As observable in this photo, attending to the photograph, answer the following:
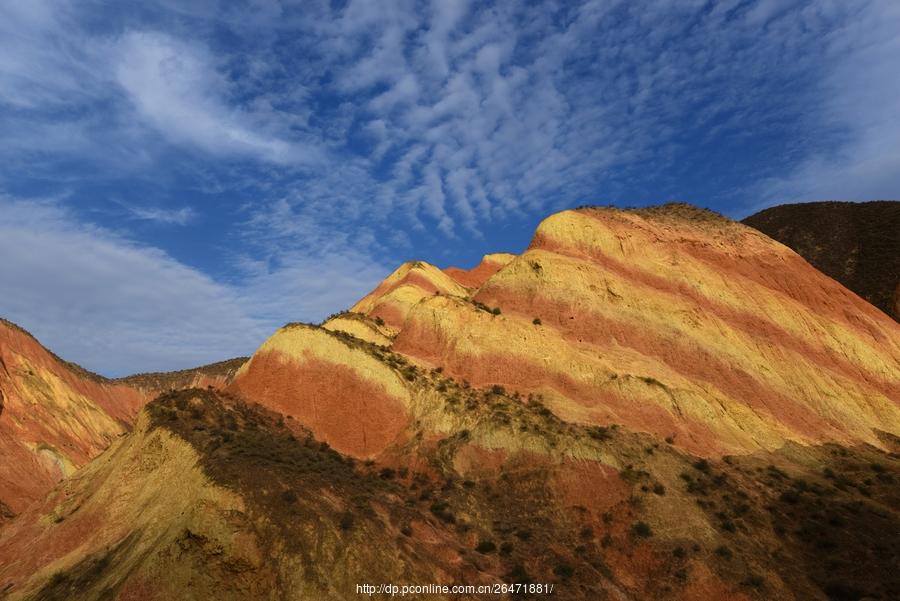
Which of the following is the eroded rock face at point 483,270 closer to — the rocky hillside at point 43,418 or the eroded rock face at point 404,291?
the eroded rock face at point 404,291

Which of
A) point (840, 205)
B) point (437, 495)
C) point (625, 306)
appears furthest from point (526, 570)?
point (840, 205)

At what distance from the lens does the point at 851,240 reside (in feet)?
242

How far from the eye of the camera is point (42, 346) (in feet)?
189

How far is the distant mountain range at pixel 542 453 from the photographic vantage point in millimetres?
17578

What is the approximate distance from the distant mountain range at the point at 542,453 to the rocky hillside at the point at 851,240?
28082 millimetres

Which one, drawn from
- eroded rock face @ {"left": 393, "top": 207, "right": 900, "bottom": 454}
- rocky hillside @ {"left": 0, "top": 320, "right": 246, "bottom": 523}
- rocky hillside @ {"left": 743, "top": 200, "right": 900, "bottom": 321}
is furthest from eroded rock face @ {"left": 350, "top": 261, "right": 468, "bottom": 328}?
rocky hillside @ {"left": 743, "top": 200, "right": 900, "bottom": 321}

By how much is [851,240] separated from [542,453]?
6944cm

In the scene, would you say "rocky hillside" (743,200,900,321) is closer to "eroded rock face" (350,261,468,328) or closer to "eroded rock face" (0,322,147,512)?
"eroded rock face" (350,261,468,328)

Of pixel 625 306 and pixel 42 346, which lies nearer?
pixel 625 306

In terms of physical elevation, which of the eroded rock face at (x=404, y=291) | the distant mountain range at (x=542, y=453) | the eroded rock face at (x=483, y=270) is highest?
the eroded rock face at (x=483, y=270)

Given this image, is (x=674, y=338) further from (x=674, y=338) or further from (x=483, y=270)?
(x=483, y=270)

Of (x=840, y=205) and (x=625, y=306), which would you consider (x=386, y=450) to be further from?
(x=840, y=205)

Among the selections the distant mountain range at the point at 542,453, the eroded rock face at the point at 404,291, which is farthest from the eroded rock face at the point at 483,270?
the distant mountain range at the point at 542,453

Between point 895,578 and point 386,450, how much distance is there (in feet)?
62.5
